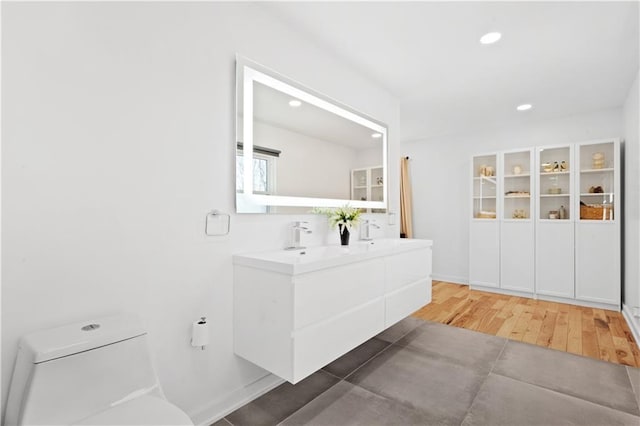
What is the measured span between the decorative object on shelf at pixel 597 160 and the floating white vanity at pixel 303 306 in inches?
139

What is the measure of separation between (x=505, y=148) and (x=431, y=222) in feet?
5.28

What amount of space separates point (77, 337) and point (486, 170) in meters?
5.01

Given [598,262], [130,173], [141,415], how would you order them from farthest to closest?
[598,262]
[130,173]
[141,415]

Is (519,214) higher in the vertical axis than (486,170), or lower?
lower

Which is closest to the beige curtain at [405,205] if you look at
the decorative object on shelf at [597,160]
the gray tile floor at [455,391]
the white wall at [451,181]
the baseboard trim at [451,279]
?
the white wall at [451,181]

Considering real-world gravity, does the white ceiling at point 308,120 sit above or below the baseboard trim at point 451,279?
above

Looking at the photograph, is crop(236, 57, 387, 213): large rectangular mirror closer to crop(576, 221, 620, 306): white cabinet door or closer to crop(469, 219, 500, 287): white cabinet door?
crop(469, 219, 500, 287): white cabinet door

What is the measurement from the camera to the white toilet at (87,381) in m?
1.05

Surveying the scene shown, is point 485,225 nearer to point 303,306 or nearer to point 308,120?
point 308,120

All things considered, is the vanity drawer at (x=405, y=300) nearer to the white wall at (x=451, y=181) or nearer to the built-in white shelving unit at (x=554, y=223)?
the built-in white shelving unit at (x=554, y=223)

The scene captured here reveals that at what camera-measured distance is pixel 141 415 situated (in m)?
1.11

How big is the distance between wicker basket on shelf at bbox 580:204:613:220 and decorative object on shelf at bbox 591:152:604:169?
49 centimetres

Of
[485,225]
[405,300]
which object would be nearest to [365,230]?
[405,300]

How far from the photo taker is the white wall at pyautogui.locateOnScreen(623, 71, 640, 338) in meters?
2.96
